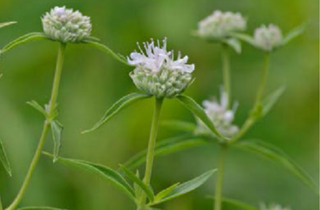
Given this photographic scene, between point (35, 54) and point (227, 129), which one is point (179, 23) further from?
point (227, 129)

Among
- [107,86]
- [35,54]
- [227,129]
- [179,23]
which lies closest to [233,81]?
[179,23]

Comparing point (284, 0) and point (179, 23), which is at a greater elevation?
point (284, 0)

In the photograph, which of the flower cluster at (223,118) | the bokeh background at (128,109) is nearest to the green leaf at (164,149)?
the flower cluster at (223,118)

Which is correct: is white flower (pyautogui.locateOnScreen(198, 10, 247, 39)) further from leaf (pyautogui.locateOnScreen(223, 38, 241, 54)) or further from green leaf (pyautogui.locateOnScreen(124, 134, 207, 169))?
green leaf (pyautogui.locateOnScreen(124, 134, 207, 169))

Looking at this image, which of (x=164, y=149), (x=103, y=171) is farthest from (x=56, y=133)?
(x=164, y=149)

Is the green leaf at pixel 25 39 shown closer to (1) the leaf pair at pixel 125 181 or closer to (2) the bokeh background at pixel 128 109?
(1) the leaf pair at pixel 125 181

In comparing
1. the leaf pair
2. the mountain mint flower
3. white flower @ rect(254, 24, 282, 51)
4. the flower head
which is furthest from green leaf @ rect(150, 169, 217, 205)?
white flower @ rect(254, 24, 282, 51)
